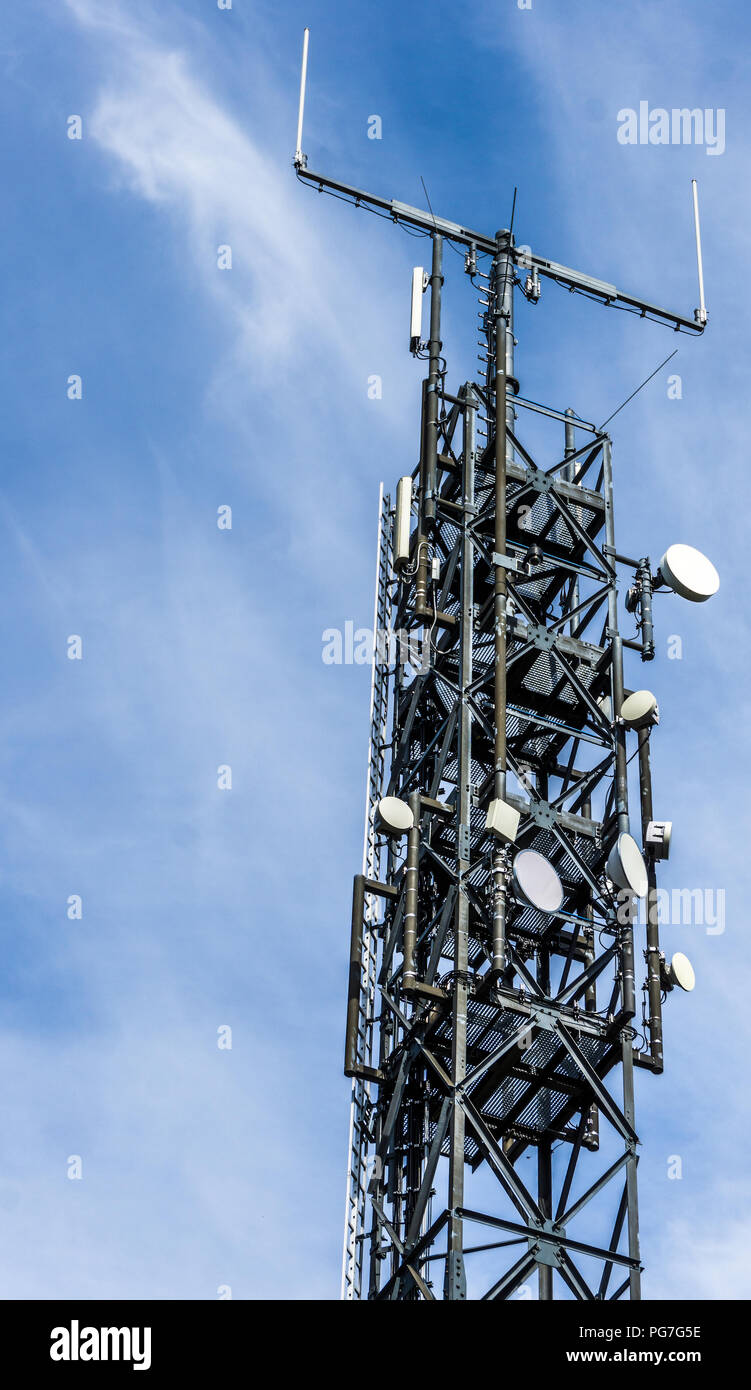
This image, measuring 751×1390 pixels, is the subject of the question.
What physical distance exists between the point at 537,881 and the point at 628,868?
6.85ft

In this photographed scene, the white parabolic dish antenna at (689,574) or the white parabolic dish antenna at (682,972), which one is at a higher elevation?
the white parabolic dish antenna at (689,574)

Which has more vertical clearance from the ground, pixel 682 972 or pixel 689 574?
pixel 689 574

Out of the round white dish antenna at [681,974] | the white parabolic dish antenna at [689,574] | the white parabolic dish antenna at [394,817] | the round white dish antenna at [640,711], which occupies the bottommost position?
the round white dish antenna at [681,974]

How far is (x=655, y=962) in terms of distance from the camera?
38719 mm

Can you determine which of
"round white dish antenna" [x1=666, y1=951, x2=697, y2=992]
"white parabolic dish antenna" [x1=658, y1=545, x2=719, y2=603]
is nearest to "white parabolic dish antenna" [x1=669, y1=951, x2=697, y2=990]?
"round white dish antenna" [x1=666, y1=951, x2=697, y2=992]

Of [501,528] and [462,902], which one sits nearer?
[462,902]

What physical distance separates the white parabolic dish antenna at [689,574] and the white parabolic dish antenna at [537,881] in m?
7.49

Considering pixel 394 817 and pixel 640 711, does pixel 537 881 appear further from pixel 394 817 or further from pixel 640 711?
pixel 640 711

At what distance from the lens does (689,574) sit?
42594 millimetres

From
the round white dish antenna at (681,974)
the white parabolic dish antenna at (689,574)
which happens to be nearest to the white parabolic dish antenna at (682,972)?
the round white dish antenna at (681,974)

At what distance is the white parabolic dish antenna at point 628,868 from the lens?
3884 centimetres

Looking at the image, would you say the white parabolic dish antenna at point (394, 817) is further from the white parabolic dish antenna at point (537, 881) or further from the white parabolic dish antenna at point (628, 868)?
the white parabolic dish antenna at point (628, 868)

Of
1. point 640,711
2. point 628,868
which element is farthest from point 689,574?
point 628,868
